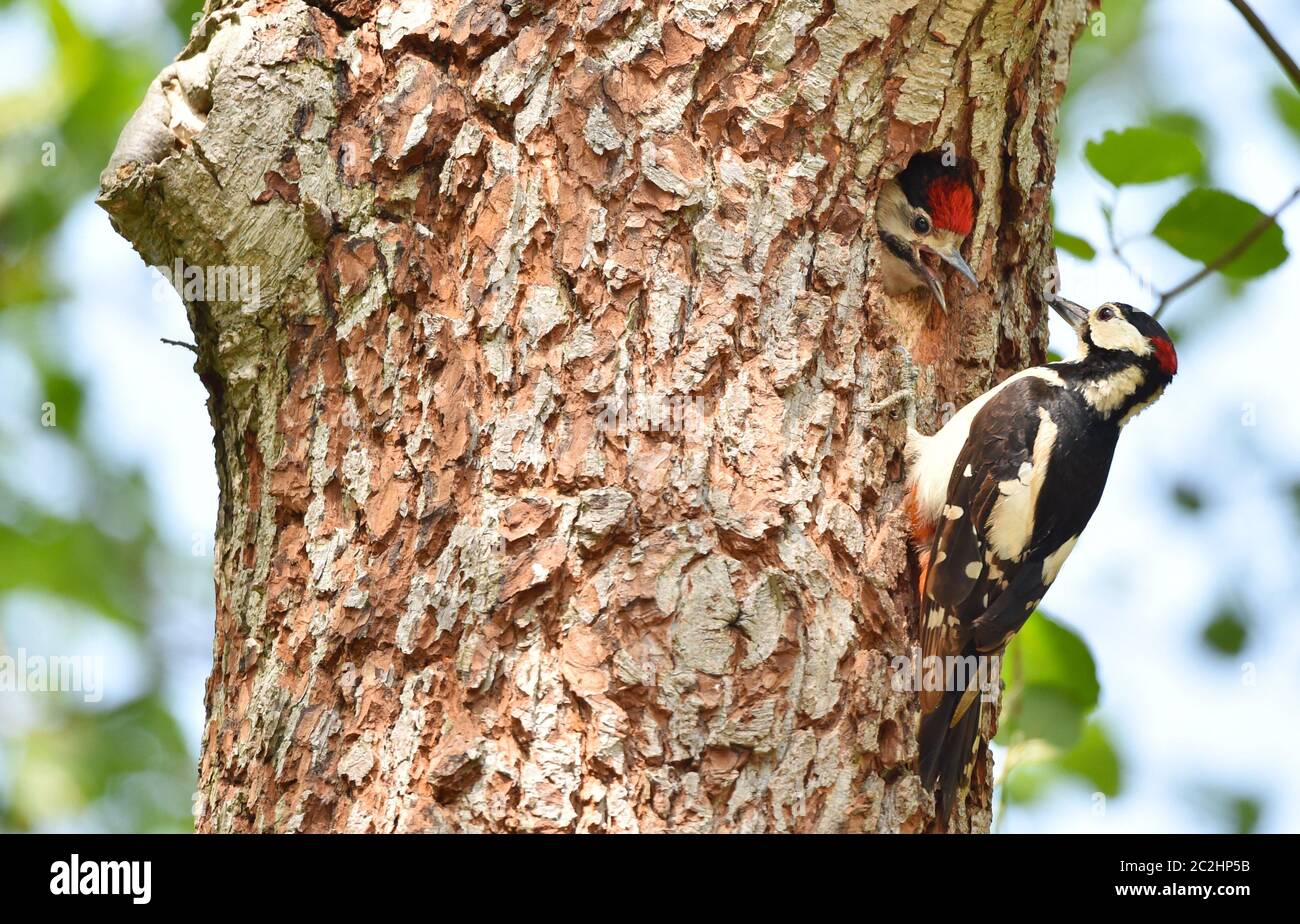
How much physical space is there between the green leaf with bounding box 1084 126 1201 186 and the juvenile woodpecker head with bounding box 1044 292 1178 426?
1.45 feet

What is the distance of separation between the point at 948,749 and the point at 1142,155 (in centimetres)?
154

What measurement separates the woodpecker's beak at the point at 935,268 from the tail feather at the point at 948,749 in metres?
0.89

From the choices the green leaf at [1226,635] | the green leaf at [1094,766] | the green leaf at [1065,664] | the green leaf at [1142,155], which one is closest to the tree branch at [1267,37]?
the green leaf at [1142,155]

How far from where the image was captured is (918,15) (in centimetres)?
269

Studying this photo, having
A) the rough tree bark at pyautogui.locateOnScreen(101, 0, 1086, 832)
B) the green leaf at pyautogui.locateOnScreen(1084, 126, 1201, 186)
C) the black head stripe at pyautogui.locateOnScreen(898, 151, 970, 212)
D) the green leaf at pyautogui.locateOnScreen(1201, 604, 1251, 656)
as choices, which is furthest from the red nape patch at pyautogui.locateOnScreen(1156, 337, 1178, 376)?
the green leaf at pyautogui.locateOnScreen(1201, 604, 1251, 656)

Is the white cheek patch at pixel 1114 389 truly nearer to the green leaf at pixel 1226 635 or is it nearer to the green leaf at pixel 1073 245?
the green leaf at pixel 1073 245

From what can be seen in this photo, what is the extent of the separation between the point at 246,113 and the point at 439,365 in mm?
668

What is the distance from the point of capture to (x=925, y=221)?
2.89 meters

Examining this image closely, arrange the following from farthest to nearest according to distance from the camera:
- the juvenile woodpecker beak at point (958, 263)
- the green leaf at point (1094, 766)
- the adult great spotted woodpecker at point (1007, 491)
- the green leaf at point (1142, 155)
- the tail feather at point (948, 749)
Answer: the green leaf at point (1094, 766)
the green leaf at point (1142, 155)
the juvenile woodpecker beak at point (958, 263)
the adult great spotted woodpecker at point (1007, 491)
the tail feather at point (948, 749)

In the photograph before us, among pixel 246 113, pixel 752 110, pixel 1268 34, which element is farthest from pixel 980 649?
pixel 246 113

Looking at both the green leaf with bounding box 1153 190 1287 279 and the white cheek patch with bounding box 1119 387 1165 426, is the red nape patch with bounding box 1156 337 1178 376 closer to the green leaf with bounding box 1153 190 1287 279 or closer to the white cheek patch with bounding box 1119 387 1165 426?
the white cheek patch with bounding box 1119 387 1165 426

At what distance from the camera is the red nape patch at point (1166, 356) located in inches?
140

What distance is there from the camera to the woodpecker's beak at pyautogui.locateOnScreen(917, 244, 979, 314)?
2.86 metres
